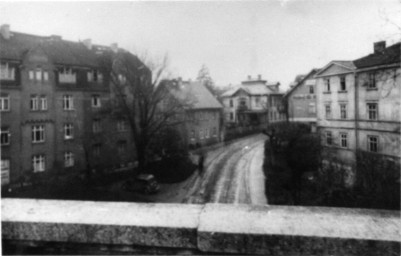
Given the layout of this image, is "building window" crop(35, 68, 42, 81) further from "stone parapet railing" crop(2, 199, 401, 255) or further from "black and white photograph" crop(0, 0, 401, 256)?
"stone parapet railing" crop(2, 199, 401, 255)

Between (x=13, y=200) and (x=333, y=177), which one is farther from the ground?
(x=13, y=200)

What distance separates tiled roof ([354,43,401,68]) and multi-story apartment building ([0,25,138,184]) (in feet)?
17.2

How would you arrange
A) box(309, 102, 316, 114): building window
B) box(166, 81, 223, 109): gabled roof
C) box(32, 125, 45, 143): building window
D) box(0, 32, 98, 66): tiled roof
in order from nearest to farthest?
1. box(309, 102, 316, 114): building window
2. box(32, 125, 45, 143): building window
3. box(0, 32, 98, 66): tiled roof
4. box(166, 81, 223, 109): gabled roof

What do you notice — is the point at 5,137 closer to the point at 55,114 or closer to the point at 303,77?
the point at 55,114

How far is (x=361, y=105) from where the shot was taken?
3334mm

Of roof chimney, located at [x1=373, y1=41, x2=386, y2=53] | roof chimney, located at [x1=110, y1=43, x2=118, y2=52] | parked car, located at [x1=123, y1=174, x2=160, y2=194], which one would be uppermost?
roof chimney, located at [x1=110, y1=43, x2=118, y2=52]

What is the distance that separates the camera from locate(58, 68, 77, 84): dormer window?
7621 mm

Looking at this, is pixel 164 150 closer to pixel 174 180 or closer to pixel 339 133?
pixel 174 180

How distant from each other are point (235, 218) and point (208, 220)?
134 millimetres

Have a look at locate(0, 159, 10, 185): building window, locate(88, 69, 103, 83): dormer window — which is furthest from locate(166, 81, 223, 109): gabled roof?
locate(0, 159, 10, 185): building window

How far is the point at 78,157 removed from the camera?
746 cm

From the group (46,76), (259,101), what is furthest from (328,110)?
(46,76)

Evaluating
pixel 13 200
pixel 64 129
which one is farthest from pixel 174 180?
pixel 13 200

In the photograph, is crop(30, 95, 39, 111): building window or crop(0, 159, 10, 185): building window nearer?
crop(0, 159, 10, 185): building window
